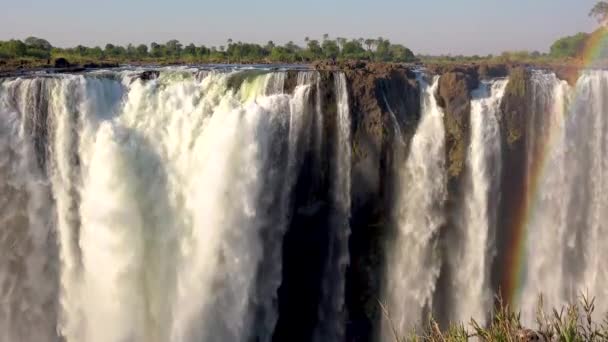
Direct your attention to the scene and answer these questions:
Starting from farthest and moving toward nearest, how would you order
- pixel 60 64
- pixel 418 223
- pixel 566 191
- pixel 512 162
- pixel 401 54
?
pixel 401 54 → pixel 60 64 → pixel 566 191 → pixel 512 162 → pixel 418 223

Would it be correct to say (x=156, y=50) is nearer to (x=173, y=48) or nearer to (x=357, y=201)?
(x=173, y=48)

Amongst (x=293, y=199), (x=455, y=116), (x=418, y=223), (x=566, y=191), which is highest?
(x=455, y=116)

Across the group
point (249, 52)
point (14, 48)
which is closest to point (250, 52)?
point (249, 52)

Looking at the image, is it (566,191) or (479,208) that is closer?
(479,208)

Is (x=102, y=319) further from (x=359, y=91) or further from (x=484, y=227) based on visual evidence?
(x=484, y=227)

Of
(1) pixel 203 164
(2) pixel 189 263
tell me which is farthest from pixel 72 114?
(2) pixel 189 263

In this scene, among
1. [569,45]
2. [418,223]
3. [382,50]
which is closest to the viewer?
[418,223]

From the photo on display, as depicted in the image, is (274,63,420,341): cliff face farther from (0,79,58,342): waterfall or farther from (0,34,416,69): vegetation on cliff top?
(0,34,416,69): vegetation on cliff top
